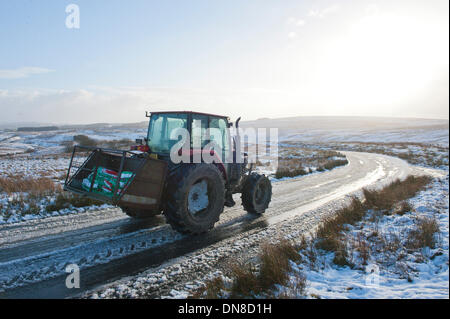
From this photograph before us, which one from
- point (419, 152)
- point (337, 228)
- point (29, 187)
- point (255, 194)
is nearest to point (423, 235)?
point (337, 228)

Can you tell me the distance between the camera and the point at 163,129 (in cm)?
603

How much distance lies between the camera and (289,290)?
10.9 ft

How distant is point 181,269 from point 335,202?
630cm

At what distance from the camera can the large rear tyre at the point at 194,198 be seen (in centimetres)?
488

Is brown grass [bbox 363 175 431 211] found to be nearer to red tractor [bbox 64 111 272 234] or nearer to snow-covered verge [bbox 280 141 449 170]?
red tractor [bbox 64 111 272 234]

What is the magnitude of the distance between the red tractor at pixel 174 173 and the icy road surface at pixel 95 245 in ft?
1.30

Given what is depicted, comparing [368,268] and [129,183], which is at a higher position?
[129,183]

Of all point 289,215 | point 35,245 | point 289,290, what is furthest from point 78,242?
point 289,215

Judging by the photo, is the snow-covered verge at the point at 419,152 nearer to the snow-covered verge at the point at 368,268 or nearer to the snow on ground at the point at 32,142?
the snow-covered verge at the point at 368,268

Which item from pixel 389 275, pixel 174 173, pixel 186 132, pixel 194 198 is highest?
pixel 186 132

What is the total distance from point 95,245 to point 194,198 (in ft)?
6.26

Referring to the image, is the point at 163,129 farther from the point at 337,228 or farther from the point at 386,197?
the point at 386,197

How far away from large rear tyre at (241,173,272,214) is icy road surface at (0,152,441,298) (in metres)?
0.25

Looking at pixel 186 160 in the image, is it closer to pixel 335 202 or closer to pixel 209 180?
pixel 209 180
